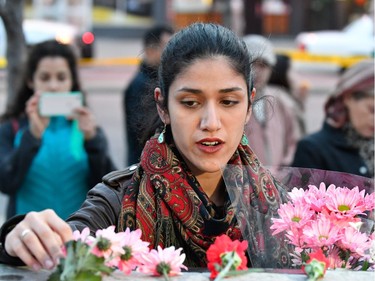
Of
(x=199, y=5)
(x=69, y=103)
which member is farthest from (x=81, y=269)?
(x=199, y=5)

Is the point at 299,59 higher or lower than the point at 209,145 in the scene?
lower

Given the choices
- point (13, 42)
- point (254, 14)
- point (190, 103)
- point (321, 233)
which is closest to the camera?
point (321, 233)

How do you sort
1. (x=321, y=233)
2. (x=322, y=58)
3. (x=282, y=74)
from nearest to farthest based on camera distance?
(x=321, y=233) → (x=282, y=74) → (x=322, y=58)

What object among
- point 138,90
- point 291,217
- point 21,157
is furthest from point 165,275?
point 138,90

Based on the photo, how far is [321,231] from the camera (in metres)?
2.15

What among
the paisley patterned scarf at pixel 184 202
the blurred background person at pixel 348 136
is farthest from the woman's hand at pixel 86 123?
the paisley patterned scarf at pixel 184 202

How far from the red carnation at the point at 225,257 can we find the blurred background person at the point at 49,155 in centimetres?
279

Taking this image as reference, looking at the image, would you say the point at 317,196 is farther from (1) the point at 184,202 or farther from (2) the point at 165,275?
(2) the point at 165,275

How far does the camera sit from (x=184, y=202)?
2.38m

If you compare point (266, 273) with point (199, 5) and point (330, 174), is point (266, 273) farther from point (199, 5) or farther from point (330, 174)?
point (199, 5)

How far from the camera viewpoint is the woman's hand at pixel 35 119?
468cm

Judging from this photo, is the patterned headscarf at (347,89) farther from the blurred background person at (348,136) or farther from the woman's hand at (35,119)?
the woman's hand at (35,119)

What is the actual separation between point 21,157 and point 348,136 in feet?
5.49

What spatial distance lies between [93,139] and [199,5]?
2294 centimetres
